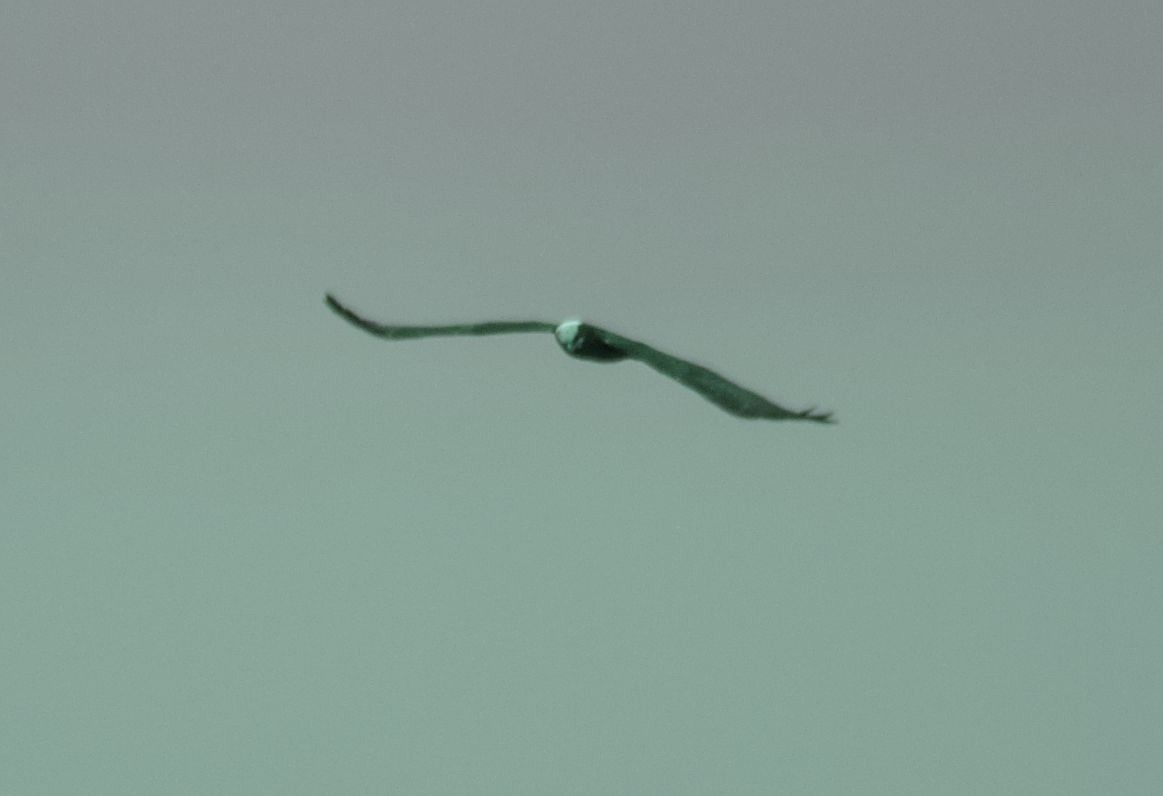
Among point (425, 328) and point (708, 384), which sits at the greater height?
point (425, 328)

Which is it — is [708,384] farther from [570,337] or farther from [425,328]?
[425,328]

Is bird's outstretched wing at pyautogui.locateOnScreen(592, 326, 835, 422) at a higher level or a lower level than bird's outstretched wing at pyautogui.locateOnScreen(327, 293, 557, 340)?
lower

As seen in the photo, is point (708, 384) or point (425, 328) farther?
point (425, 328)

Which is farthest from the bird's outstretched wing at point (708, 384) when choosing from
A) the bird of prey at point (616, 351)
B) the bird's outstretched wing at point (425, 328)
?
the bird's outstretched wing at point (425, 328)

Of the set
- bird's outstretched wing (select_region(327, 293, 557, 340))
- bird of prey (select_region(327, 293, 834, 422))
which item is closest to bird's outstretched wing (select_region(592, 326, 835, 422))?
bird of prey (select_region(327, 293, 834, 422))

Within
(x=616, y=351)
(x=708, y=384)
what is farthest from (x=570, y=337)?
(x=708, y=384)

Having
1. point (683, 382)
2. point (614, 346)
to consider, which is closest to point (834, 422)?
point (683, 382)

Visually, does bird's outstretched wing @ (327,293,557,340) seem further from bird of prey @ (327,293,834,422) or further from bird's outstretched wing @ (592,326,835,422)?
bird's outstretched wing @ (592,326,835,422)

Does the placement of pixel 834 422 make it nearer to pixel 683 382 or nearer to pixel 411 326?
pixel 683 382
